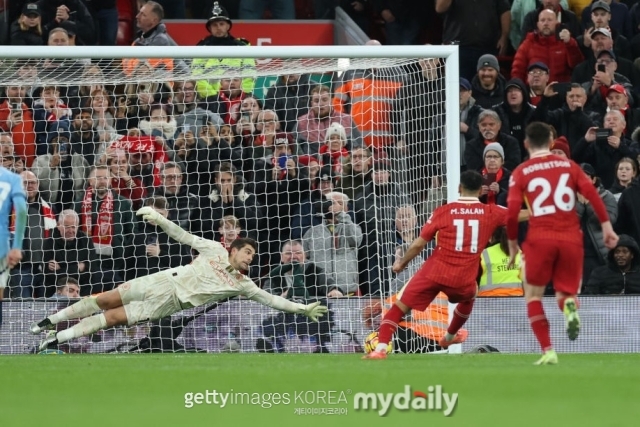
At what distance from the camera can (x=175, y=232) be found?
13516 millimetres

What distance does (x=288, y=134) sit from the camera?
15.4m

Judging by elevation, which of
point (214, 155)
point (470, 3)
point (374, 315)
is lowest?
point (374, 315)

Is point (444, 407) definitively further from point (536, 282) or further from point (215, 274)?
point (215, 274)

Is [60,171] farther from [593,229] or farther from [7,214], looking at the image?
[593,229]

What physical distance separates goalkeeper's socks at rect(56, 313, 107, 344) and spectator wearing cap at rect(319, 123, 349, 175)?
9.73ft

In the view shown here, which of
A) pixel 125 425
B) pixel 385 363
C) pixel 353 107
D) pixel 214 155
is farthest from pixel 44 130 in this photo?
pixel 125 425

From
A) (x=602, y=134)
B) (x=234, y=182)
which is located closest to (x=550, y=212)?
(x=234, y=182)

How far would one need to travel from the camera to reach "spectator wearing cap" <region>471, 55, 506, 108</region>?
16.6m

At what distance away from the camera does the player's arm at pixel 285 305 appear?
13.3 metres

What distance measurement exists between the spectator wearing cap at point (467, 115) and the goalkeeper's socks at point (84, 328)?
473cm

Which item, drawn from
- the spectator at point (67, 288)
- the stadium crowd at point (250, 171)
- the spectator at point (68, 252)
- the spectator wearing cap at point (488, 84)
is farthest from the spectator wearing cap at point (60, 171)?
the spectator wearing cap at point (488, 84)

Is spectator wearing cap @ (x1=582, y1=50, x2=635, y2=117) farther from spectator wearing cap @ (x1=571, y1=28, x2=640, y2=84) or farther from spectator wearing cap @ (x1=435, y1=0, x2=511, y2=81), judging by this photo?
spectator wearing cap @ (x1=435, y1=0, x2=511, y2=81)

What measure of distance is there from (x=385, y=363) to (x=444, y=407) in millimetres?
2067

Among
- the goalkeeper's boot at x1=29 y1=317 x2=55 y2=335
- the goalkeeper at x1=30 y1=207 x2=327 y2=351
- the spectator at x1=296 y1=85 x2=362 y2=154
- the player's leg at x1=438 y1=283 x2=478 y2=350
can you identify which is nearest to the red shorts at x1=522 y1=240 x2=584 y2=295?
the player's leg at x1=438 y1=283 x2=478 y2=350
